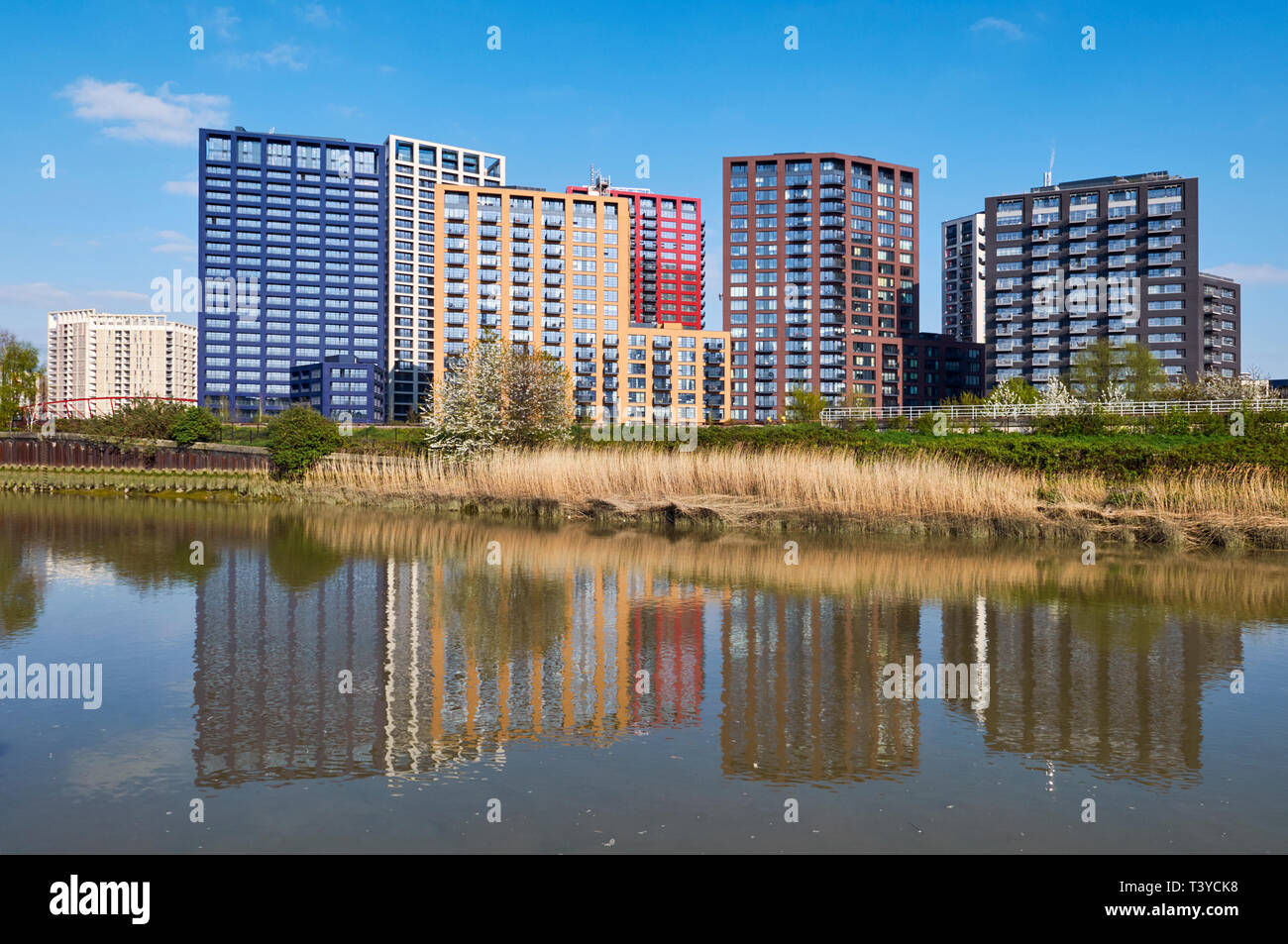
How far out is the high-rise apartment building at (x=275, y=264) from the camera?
19162 cm

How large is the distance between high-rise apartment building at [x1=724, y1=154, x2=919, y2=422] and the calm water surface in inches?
5698

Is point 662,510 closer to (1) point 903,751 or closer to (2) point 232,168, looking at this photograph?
(1) point 903,751

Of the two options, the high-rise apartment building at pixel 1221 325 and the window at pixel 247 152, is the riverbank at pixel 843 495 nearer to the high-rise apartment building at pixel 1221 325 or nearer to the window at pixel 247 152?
the high-rise apartment building at pixel 1221 325

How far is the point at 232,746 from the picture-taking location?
9.36 m

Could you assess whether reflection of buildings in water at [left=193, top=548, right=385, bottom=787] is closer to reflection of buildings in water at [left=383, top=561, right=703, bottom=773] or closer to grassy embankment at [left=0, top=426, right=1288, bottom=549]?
reflection of buildings in water at [left=383, top=561, right=703, bottom=773]

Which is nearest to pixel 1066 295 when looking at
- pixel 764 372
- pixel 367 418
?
pixel 764 372

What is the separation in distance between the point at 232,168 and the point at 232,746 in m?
208

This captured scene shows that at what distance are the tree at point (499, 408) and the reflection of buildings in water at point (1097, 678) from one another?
29.6m

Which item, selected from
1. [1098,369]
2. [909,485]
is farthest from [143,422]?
[1098,369]

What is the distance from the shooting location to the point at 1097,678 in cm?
1231

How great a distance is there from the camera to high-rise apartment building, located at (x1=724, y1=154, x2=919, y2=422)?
16250 cm

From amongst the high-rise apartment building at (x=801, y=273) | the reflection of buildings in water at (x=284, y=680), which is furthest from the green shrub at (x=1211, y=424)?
the high-rise apartment building at (x=801, y=273)

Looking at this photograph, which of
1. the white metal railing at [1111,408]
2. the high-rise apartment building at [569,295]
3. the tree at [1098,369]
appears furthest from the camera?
the high-rise apartment building at [569,295]
